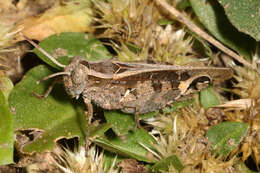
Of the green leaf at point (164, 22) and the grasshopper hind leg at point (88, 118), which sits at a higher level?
the green leaf at point (164, 22)

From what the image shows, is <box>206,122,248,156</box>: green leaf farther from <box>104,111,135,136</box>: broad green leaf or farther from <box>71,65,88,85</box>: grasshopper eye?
<box>71,65,88,85</box>: grasshopper eye

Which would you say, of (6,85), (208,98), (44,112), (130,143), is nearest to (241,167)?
(208,98)

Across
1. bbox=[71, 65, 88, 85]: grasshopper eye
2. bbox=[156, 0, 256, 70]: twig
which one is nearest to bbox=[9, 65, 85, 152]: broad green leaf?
bbox=[71, 65, 88, 85]: grasshopper eye

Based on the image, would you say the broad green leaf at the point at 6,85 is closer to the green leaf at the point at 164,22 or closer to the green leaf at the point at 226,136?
the green leaf at the point at 164,22

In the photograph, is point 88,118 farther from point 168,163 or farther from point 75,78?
point 168,163

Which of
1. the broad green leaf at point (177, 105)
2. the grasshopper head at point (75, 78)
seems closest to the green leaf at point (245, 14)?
the broad green leaf at point (177, 105)

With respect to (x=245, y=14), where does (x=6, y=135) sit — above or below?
below

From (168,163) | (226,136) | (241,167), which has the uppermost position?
(226,136)

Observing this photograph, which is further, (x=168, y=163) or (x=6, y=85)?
(x=6, y=85)
